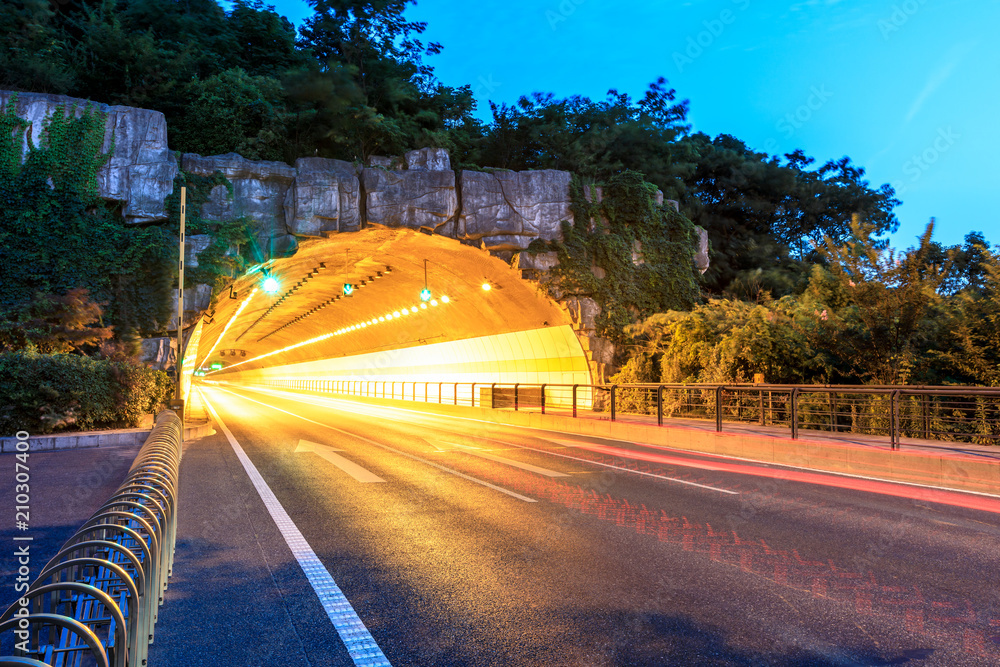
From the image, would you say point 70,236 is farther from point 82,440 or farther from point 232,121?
point 82,440

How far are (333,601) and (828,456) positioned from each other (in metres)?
10.6

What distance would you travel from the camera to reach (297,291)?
124 feet

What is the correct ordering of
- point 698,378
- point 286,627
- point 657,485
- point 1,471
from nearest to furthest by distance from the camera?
point 286,627, point 657,485, point 1,471, point 698,378

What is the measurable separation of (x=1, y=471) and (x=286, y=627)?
9655mm

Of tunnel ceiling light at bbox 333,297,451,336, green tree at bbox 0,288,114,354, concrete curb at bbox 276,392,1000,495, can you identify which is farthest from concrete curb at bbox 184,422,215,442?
tunnel ceiling light at bbox 333,297,451,336

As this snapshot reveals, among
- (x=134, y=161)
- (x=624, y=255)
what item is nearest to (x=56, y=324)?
(x=134, y=161)

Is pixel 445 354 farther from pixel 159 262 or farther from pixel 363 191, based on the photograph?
pixel 159 262

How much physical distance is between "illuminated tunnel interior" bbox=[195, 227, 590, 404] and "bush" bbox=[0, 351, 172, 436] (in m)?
9.53

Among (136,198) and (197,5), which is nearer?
(136,198)

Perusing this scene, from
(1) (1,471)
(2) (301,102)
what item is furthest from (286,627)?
(2) (301,102)

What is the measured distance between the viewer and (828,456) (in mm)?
12305

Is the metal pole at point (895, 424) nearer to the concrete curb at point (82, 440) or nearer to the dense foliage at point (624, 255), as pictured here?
the concrete curb at point (82, 440)

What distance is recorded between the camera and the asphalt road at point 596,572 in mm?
4031

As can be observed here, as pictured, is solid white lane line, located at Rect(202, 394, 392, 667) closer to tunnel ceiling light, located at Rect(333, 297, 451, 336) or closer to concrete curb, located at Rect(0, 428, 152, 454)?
concrete curb, located at Rect(0, 428, 152, 454)
